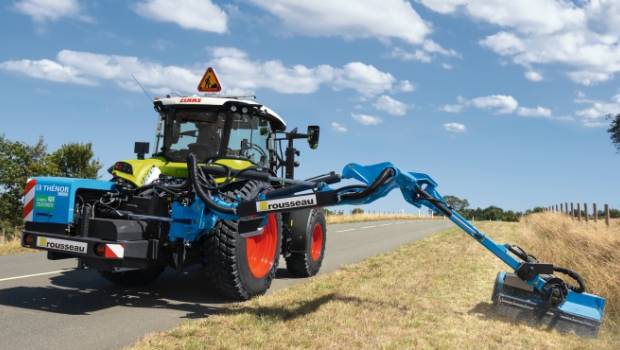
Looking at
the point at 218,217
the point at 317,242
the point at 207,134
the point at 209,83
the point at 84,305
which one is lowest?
the point at 84,305

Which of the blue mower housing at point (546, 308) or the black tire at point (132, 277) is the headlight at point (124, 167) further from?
the blue mower housing at point (546, 308)

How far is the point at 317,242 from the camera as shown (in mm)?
9500

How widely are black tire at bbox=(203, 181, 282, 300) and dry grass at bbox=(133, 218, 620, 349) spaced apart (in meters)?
0.22

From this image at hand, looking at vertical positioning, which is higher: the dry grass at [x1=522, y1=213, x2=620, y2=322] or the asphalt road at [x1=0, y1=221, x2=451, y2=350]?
the dry grass at [x1=522, y1=213, x2=620, y2=322]

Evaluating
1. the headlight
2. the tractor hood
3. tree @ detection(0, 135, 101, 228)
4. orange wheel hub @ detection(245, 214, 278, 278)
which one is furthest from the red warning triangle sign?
tree @ detection(0, 135, 101, 228)

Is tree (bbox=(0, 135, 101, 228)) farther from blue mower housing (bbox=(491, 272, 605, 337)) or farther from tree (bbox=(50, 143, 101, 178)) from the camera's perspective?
blue mower housing (bbox=(491, 272, 605, 337))

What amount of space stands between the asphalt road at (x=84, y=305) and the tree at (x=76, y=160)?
3991cm

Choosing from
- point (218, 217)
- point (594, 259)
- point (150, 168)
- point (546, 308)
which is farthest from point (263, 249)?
point (594, 259)

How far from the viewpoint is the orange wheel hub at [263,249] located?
269 inches

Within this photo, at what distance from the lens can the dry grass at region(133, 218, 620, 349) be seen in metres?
4.98

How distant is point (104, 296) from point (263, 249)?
2.10 meters

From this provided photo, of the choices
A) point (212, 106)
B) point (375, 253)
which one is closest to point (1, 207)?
point (375, 253)

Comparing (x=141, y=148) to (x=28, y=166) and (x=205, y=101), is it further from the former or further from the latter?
(x=28, y=166)

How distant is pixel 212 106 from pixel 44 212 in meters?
2.50
